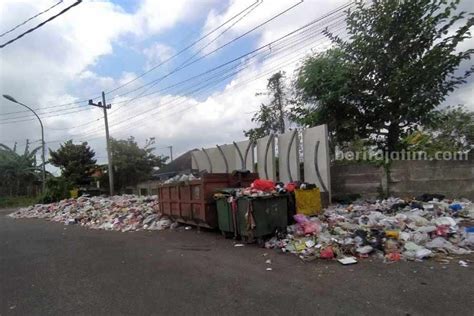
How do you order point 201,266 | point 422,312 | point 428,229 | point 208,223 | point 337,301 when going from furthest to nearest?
point 208,223 < point 428,229 < point 201,266 < point 337,301 < point 422,312

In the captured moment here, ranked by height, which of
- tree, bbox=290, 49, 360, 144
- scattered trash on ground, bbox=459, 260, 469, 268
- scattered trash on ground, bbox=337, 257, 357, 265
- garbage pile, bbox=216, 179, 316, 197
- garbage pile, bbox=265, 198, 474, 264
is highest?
tree, bbox=290, 49, 360, 144

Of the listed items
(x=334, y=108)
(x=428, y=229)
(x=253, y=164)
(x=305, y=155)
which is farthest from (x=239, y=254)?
(x=334, y=108)

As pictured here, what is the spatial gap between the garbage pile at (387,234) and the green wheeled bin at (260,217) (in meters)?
0.23

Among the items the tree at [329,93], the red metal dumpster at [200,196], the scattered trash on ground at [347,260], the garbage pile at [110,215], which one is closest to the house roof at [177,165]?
the garbage pile at [110,215]

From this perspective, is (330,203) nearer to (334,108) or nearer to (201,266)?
(334,108)

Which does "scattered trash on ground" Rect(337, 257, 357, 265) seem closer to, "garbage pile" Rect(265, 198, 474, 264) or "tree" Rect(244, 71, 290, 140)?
"garbage pile" Rect(265, 198, 474, 264)

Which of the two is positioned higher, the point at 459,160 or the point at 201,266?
the point at 459,160

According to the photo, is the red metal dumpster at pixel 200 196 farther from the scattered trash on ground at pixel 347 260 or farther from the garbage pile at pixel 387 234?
the scattered trash on ground at pixel 347 260

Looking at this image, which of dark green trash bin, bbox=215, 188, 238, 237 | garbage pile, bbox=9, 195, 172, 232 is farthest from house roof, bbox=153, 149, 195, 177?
dark green trash bin, bbox=215, 188, 238, 237

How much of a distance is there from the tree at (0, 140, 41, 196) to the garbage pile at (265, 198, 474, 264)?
37022mm

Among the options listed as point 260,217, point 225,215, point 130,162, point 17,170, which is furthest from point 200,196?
point 17,170

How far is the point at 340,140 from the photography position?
1309cm

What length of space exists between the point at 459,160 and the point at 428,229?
3.82m

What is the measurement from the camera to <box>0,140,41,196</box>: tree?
37.0 meters
